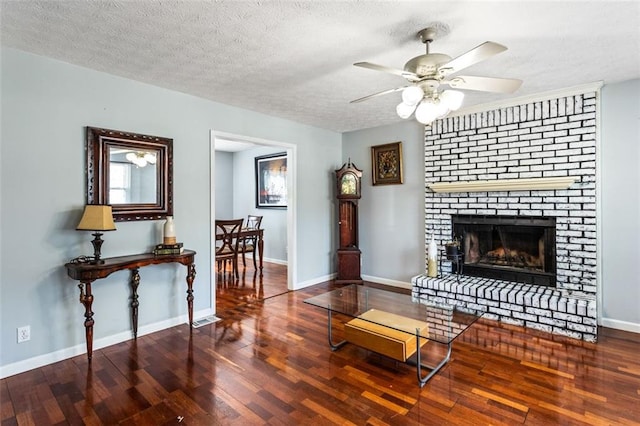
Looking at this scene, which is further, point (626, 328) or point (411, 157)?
point (411, 157)

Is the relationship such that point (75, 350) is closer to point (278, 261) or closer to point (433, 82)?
point (433, 82)

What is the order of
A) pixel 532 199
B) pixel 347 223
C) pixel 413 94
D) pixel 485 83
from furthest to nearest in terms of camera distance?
pixel 347 223 < pixel 532 199 < pixel 485 83 < pixel 413 94

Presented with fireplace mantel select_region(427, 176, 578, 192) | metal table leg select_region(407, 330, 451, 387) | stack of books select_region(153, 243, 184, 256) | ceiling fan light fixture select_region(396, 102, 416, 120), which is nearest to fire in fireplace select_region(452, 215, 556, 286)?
fireplace mantel select_region(427, 176, 578, 192)

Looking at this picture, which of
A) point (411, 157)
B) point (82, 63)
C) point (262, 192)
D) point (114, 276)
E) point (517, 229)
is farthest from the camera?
point (262, 192)

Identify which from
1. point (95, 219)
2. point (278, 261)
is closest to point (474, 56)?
point (95, 219)

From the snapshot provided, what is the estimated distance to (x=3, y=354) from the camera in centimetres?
235

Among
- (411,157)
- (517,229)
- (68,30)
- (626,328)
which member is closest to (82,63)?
(68,30)

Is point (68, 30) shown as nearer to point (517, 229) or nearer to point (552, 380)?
point (552, 380)

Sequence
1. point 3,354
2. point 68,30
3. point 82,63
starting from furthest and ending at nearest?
point 82,63, point 3,354, point 68,30

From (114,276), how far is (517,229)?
13.5 ft

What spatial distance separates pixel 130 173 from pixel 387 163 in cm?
323

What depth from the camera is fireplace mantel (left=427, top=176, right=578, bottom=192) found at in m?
3.24

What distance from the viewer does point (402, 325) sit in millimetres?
2396

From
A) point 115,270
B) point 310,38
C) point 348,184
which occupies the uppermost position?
point 310,38
